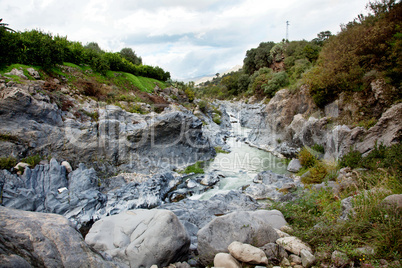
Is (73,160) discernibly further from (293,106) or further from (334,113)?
(293,106)

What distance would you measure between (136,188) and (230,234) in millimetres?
6453

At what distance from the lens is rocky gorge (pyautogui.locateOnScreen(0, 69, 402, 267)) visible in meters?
3.90

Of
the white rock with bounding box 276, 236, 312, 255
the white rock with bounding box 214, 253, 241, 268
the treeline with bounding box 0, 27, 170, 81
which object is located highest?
the treeline with bounding box 0, 27, 170, 81

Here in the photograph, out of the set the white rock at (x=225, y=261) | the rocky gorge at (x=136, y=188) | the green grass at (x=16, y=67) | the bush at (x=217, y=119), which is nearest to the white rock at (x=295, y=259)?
the rocky gorge at (x=136, y=188)

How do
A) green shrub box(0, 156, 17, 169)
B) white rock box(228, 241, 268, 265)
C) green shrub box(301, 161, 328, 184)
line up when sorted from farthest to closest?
green shrub box(301, 161, 328, 184)
green shrub box(0, 156, 17, 169)
white rock box(228, 241, 268, 265)

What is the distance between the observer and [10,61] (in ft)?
47.2

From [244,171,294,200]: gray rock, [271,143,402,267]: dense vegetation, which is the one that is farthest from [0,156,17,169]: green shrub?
[271,143,402,267]: dense vegetation

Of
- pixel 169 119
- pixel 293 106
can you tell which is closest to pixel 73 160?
pixel 169 119

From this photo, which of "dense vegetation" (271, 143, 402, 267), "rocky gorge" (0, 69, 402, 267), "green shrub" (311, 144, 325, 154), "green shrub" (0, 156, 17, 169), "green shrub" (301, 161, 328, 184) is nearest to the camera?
"dense vegetation" (271, 143, 402, 267)

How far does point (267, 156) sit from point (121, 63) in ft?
60.0

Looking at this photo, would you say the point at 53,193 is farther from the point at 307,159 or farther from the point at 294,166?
the point at 307,159

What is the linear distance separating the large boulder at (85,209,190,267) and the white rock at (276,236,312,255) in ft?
7.41

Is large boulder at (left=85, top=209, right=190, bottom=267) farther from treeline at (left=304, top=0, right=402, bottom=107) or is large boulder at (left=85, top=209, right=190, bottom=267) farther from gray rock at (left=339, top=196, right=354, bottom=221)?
treeline at (left=304, top=0, right=402, bottom=107)

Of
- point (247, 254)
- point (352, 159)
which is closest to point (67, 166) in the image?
point (247, 254)
